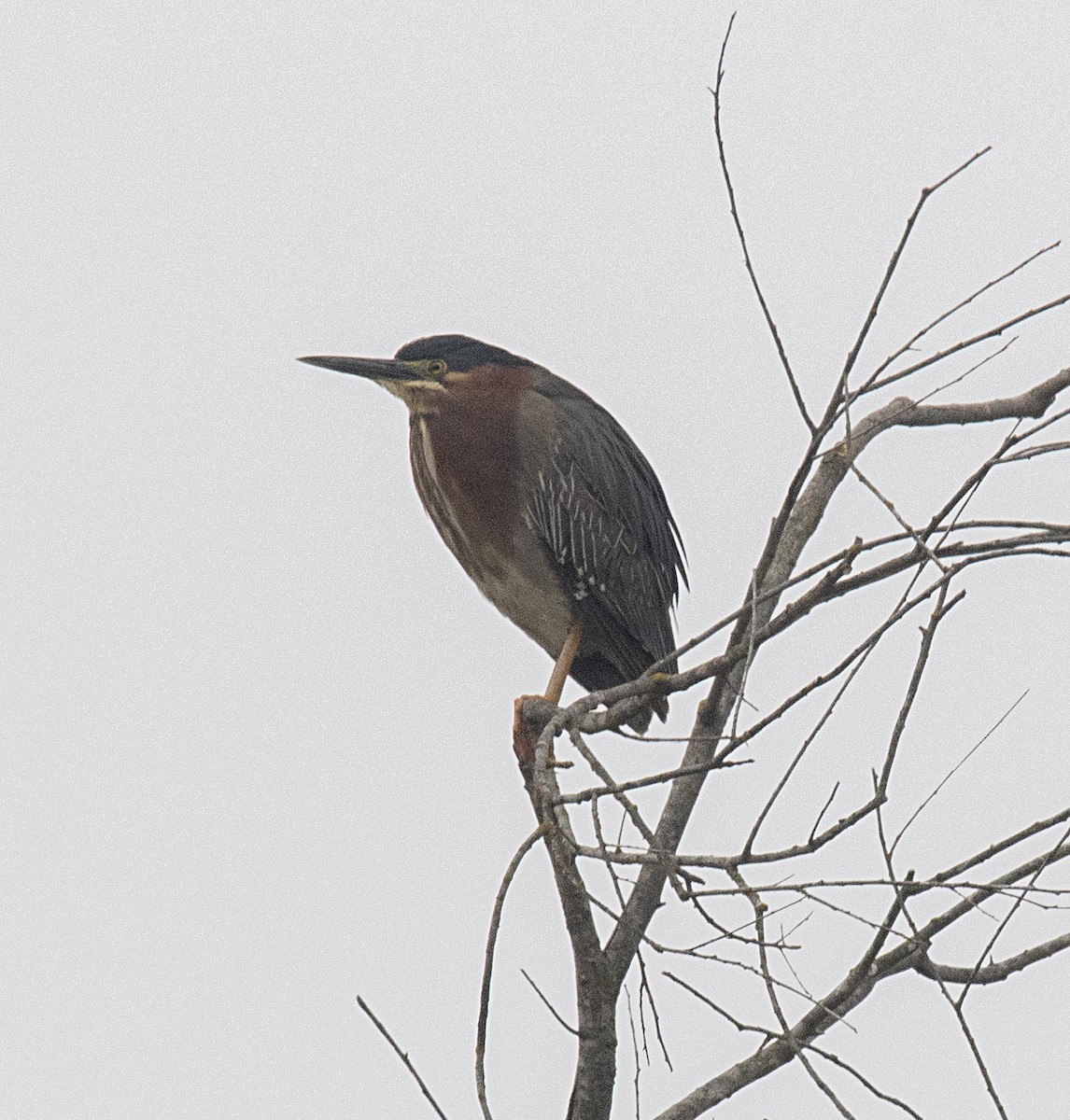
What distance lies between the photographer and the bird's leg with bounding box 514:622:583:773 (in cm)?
464

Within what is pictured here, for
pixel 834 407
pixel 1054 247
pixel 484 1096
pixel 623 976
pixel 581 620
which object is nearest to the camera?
pixel 484 1096

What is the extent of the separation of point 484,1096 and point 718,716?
1289 mm

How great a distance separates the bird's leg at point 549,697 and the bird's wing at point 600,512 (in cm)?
15

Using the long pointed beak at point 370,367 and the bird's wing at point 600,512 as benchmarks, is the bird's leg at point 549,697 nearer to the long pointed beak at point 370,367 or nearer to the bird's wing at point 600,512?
the bird's wing at point 600,512

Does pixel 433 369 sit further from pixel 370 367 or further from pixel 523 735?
pixel 523 735

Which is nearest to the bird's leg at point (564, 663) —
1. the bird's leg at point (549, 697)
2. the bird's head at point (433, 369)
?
the bird's leg at point (549, 697)

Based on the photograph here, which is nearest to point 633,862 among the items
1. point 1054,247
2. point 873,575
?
point 873,575

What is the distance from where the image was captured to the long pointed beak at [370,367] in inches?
214

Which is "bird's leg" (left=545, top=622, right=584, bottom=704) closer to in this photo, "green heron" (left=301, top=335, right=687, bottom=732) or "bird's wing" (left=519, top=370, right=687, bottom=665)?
"green heron" (left=301, top=335, right=687, bottom=732)

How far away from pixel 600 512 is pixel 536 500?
0.85 ft

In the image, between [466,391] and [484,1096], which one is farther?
[466,391]

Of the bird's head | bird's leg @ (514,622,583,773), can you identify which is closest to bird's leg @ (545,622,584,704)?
bird's leg @ (514,622,583,773)

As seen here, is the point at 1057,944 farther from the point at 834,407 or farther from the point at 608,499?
the point at 608,499

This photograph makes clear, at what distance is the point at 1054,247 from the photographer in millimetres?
3145
